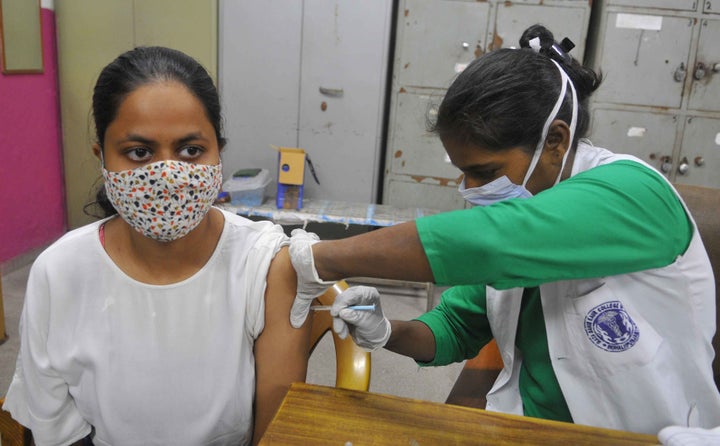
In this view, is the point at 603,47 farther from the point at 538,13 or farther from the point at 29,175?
the point at 29,175

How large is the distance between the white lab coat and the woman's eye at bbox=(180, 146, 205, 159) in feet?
2.56

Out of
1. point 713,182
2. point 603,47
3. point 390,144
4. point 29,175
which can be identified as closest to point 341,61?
point 390,144

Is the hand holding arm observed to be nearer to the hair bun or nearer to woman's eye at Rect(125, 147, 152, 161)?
woman's eye at Rect(125, 147, 152, 161)

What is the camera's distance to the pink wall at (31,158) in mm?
3355

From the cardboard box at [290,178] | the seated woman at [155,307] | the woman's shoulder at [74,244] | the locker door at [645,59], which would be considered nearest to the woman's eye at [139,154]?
the seated woman at [155,307]

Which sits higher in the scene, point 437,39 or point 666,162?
point 437,39

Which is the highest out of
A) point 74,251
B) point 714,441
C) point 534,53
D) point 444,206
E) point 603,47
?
point 603,47

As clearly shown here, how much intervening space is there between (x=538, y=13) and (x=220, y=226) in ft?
10.0

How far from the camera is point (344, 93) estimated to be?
370 cm

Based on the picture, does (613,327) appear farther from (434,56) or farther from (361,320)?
(434,56)

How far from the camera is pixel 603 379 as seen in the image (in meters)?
1.03

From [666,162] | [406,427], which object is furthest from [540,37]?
[666,162]

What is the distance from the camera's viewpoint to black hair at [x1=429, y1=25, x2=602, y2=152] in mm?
1044

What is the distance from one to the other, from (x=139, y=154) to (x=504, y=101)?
703 millimetres
